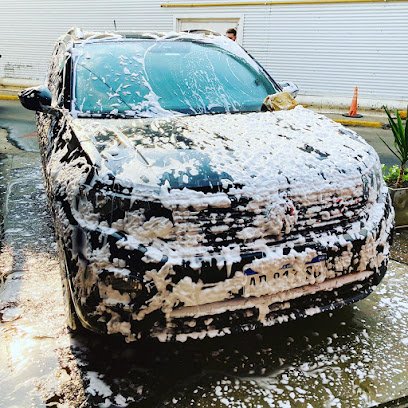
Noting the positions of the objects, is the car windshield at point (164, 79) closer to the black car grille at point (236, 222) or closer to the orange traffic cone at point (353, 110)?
the black car grille at point (236, 222)

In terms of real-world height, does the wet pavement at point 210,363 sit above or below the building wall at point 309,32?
below

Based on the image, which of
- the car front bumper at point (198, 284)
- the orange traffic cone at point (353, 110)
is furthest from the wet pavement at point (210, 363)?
the orange traffic cone at point (353, 110)

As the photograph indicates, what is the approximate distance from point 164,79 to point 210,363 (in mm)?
2037

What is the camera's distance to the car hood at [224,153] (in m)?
2.28

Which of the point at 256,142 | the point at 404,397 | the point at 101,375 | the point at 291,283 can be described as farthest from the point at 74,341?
the point at 404,397

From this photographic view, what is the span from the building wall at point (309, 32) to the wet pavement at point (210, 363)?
1077 centimetres

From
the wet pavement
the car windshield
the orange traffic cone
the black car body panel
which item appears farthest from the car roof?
the orange traffic cone

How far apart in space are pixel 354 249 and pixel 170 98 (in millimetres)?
1648

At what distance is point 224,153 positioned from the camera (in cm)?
250

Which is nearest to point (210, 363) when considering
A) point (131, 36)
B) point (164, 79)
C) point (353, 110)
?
point (164, 79)

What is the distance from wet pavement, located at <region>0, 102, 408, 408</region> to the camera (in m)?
2.30

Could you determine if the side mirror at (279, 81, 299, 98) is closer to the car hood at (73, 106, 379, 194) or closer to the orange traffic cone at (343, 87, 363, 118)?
the car hood at (73, 106, 379, 194)

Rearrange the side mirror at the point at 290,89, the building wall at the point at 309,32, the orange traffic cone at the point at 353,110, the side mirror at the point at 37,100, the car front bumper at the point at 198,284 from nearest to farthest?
the car front bumper at the point at 198,284 → the side mirror at the point at 37,100 → the side mirror at the point at 290,89 → the orange traffic cone at the point at 353,110 → the building wall at the point at 309,32

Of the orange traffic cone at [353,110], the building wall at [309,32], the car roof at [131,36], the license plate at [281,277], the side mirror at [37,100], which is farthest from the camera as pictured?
the building wall at [309,32]
